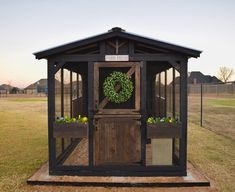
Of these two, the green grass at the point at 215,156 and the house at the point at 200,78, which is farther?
the house at the point at 200,78

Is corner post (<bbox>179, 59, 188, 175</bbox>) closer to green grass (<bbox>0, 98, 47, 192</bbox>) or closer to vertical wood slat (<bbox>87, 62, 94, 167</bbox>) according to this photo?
vertical wood slat (<bbox>87, 62, 94, 167</bbox>)

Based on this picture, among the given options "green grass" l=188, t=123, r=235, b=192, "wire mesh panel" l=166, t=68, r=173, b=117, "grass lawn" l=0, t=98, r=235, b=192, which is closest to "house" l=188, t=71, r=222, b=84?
"grass lawn" l=0, t=98, r=235, b=192

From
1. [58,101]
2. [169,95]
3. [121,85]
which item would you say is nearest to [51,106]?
[58,101]

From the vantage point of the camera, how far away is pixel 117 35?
17.1ft

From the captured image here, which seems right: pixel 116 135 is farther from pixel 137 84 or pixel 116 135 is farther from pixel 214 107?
pixel 214 107

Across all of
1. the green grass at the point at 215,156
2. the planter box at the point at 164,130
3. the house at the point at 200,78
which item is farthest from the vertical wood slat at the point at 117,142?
the house at the point at 200,78

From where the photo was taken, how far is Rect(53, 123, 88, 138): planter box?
5367 mm

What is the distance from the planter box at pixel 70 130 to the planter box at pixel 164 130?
4.69 ft

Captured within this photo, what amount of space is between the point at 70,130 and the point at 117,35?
2.31 meters

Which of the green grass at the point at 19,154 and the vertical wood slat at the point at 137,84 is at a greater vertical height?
the vertical wood slat at the point at 137,84

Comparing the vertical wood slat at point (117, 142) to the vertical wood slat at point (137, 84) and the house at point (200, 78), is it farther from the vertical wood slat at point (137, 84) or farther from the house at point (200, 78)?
the house at point (200, 78)

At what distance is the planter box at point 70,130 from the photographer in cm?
537

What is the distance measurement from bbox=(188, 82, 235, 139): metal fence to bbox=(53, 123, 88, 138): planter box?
23.7 ft

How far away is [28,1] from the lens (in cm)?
1202
